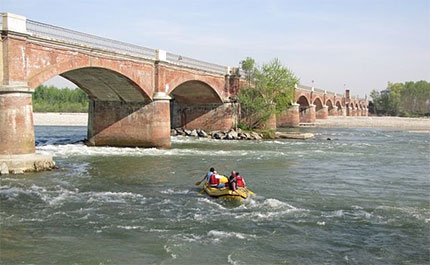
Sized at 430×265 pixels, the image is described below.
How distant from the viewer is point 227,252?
12242 mm

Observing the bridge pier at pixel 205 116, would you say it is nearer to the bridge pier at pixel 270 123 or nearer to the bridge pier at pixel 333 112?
the bridge pier at pixel 270 123

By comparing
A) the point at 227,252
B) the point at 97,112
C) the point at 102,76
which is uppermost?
the point at 102,76

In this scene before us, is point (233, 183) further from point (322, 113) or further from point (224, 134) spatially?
point (322, 113)

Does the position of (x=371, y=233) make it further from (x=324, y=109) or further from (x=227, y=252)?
(x=324, y=109)

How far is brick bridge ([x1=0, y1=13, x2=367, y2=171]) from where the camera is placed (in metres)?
24.9

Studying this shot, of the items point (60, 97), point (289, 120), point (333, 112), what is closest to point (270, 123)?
point (289, 120)

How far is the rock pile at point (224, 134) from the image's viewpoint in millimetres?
53031

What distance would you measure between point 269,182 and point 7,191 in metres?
12.2

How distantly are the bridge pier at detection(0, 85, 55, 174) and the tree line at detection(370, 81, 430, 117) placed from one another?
12588 centimetres

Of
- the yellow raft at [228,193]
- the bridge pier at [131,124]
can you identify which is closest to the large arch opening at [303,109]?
the bridge pier at [131,124]

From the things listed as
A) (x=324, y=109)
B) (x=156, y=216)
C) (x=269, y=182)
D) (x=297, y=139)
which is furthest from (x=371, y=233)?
(x=324, y=109)

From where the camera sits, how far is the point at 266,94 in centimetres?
5922

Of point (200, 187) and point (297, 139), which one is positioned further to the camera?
point (297, 139)

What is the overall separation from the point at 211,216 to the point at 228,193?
2.81 metres
